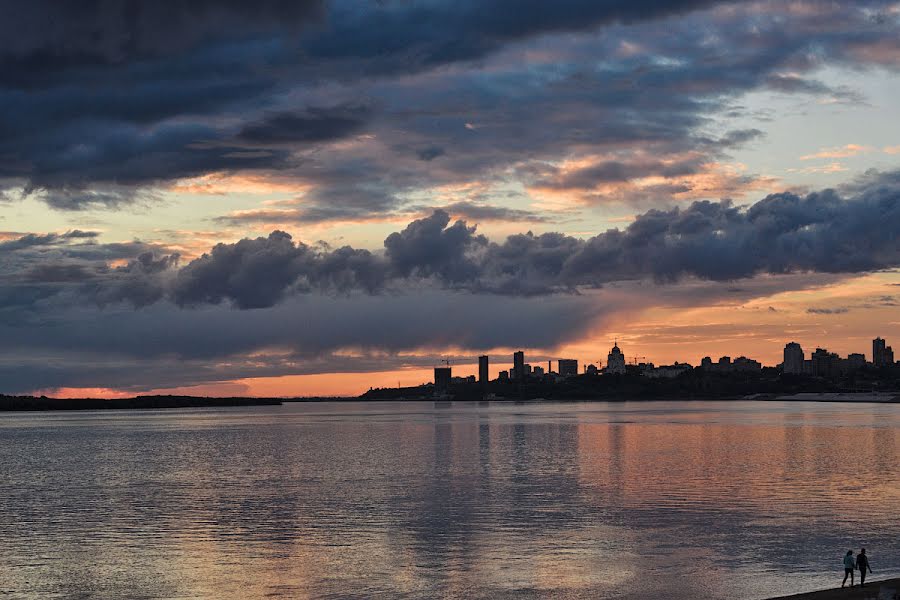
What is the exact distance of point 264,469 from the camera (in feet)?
418

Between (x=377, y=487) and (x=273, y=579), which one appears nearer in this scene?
(x=273, y=579)

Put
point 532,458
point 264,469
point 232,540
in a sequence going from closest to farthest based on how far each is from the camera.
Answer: point 232,540, point 264,469, point 532,458

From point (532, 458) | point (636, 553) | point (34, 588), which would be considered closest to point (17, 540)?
point (34, 588)

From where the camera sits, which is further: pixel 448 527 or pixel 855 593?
pixel 448 527

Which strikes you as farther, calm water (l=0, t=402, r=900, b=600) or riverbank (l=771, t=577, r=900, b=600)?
calm water (l=0, t=402, r=900, b=600)

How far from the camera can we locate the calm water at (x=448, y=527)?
53.2 m

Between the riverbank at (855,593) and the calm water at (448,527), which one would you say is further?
the calm water at (448,527)

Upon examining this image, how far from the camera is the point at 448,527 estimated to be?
Result: 2830 inches

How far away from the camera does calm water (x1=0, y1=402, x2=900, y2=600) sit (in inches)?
2096

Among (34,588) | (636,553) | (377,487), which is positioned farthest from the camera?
(377,487)

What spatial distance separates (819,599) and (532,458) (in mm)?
96707

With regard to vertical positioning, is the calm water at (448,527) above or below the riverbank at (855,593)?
below

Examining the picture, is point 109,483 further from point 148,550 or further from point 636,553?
point 636,553

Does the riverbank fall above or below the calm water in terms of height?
above
